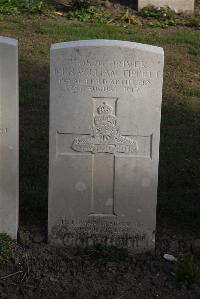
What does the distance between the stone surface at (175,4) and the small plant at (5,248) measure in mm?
7366

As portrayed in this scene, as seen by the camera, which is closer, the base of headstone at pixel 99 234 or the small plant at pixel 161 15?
the base of headstone at pixel 99 234

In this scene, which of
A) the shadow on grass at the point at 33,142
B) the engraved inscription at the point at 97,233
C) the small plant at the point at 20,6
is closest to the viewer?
the engraved inscription at the point at 97,233

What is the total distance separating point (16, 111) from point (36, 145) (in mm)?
2087

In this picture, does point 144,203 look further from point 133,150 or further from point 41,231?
point 41,231

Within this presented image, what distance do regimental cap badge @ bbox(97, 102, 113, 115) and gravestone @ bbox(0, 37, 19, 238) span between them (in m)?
0.59

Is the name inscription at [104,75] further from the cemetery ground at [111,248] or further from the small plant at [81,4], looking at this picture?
the small plant at [81,4]

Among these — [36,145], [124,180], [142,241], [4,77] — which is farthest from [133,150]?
[36,145]

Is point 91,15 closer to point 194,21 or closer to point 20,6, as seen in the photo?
point 20,6

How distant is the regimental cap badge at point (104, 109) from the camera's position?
500cm

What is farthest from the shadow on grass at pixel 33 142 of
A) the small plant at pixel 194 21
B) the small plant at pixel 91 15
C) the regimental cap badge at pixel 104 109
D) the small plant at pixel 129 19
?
the small plant at pixel 194 21

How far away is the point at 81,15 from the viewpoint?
448 inches

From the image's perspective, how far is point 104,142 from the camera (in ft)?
16.8

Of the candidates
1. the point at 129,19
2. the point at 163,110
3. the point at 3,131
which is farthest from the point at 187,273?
the point at 129,19

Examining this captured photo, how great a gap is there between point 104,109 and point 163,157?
2.08m
